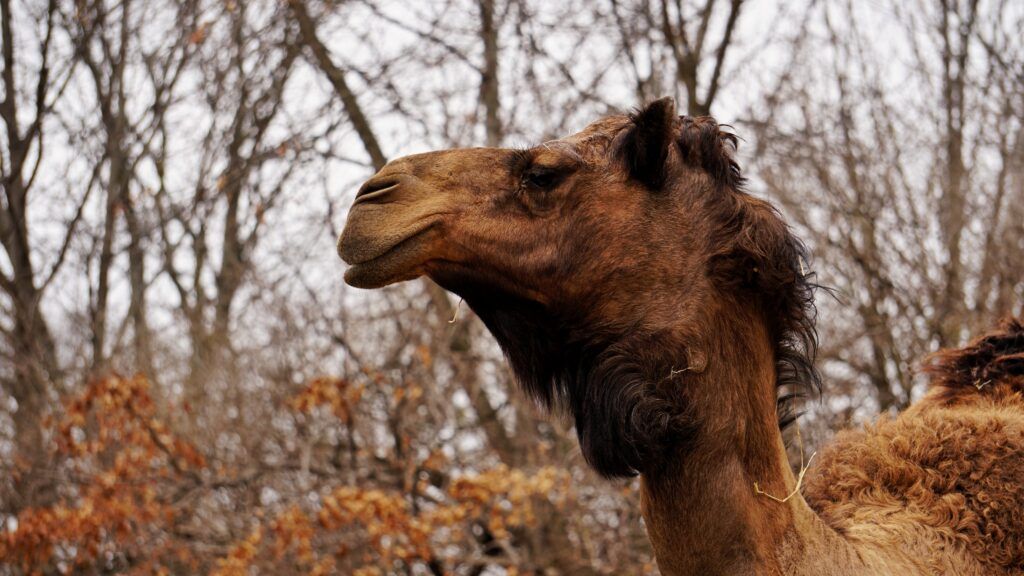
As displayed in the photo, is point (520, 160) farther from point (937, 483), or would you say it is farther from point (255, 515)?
point (255, 515)

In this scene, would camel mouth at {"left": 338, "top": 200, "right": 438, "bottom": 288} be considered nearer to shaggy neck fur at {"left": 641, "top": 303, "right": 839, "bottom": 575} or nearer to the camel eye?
the camel eye

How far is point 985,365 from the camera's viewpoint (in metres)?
4.35

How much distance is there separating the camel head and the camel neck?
7cm

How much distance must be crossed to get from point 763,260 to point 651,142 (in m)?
0.48

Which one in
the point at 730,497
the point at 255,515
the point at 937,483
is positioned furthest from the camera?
the point at 255,515

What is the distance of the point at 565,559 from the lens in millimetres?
9203

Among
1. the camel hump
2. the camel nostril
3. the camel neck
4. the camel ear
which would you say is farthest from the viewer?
the camel hump

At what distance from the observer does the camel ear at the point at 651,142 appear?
3262mm

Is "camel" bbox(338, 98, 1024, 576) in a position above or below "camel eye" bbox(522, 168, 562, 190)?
below

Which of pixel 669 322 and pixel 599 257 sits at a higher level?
pixel 599 257

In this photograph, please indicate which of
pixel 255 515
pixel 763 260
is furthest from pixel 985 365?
pixel 255 515

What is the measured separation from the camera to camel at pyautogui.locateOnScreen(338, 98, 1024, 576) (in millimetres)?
3064

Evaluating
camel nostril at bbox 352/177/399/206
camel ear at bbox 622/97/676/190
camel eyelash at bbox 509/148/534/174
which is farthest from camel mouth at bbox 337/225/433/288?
camel ear at bbox 622/97/676/190

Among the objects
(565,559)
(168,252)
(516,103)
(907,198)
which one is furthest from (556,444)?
(168,252)
